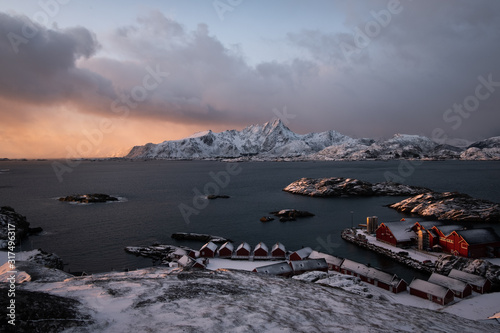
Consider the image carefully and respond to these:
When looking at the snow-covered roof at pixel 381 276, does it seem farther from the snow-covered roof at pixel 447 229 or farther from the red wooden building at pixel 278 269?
the snow-covered roof at pixel 447 229

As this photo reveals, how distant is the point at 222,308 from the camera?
1123 cm

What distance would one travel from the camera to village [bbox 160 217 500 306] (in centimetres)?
2836

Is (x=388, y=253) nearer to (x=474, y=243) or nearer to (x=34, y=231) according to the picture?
(x=474, y=243)

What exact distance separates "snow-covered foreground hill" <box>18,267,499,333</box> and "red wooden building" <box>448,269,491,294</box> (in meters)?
19.1

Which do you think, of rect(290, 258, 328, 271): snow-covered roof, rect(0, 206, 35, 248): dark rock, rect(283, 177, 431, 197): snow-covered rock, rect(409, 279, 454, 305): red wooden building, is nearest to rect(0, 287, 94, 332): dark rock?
rect(290, 258, 328, 271): snow-covered roof

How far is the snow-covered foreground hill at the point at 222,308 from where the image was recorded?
9641 millimetres

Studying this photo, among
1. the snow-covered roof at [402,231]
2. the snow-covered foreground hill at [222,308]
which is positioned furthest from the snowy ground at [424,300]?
the snow-covered roof at [402,231]

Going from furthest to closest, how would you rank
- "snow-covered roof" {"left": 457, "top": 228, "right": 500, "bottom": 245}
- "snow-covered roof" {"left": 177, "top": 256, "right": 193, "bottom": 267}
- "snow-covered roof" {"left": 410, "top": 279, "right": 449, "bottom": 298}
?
"snow-covered roof" {"left": 457, "top": 228, "right": 500, "bottom": 245} → "snow-covered roof" {"left": 177, "top": 256, "right": 193, "bottom": 267} → "snow-covered roof" {"left": 410, "top": 279, "right": 449, "bottom": 298}

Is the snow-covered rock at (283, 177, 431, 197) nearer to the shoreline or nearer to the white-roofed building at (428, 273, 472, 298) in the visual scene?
the shoreline

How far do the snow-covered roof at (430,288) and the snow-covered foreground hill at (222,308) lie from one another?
14082 millimetres

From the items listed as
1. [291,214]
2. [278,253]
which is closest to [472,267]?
[278,253]

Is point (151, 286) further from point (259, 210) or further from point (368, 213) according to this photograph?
point (368, 213)

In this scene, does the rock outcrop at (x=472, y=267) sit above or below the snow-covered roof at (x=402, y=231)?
below

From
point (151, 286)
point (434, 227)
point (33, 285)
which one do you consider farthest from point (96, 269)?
point (434, 227)
